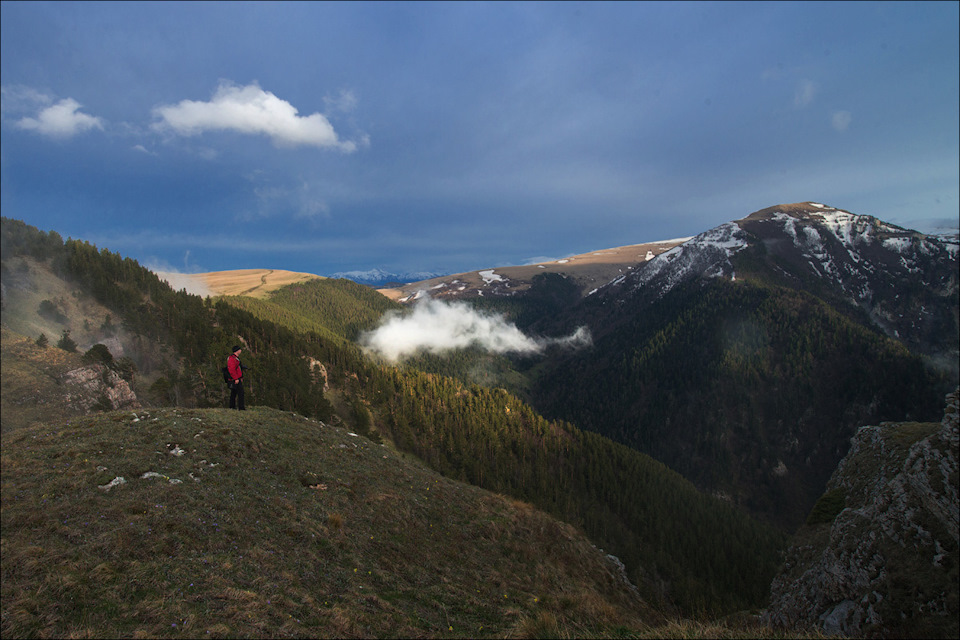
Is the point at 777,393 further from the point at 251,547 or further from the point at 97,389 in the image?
the point at 97,389

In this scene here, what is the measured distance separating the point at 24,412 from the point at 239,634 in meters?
40.7

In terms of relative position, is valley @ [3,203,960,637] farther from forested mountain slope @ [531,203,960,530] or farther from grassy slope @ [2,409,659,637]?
forested mountain slope @ [531,203,960,530]

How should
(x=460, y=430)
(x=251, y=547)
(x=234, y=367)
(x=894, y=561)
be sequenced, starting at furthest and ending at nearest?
(x=460, y=430), (x=234, y=367), (x=894, y=561), (x=251, y=547)

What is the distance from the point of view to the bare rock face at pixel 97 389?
35281 mm

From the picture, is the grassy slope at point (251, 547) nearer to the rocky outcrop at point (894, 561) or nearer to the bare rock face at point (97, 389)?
the rocky outcrop at point (894, 561)

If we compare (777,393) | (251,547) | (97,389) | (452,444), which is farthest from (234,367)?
(777,393)

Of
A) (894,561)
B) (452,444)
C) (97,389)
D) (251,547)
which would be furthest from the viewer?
(452,444)

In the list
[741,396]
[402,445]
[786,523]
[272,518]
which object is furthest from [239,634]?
[741,396]

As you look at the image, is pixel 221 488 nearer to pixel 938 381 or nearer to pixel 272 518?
pixel 272 518

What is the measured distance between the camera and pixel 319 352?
316ft

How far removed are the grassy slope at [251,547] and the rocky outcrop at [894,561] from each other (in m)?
8.86

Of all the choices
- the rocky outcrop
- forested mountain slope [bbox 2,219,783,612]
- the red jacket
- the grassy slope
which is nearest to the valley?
the grassy slope

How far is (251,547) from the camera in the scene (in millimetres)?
11906

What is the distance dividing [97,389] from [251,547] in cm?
4146
